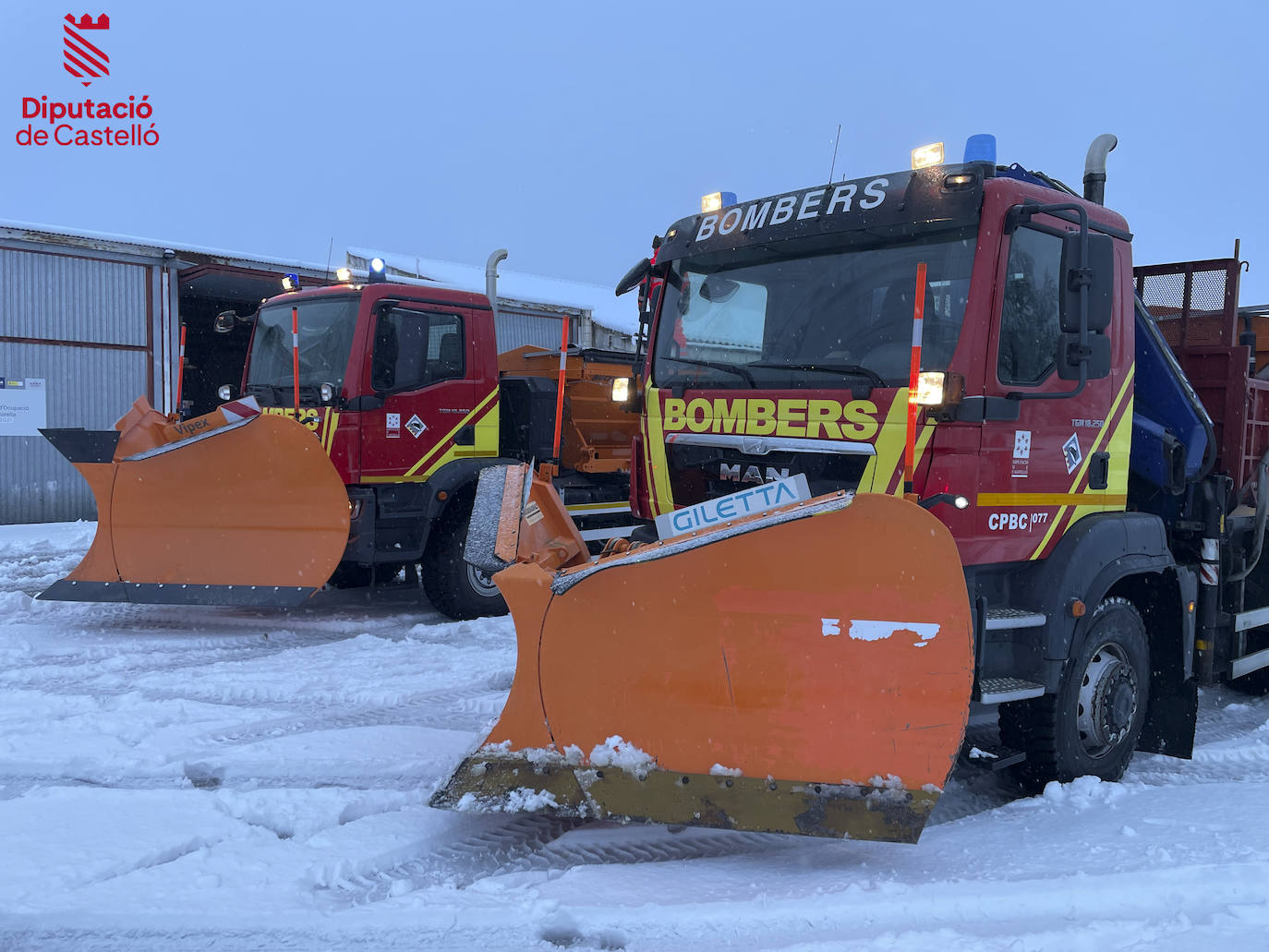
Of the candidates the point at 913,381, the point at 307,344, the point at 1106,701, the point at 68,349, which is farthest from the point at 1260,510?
the point at 68,349

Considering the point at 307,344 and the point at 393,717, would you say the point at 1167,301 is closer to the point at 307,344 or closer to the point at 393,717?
Answer: the point at 393,717

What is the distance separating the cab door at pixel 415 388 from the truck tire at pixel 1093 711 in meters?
4.63

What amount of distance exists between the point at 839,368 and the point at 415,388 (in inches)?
163

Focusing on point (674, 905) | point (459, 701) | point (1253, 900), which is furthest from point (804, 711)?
point (459, 701)

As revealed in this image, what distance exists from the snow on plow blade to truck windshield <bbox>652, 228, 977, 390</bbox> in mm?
949

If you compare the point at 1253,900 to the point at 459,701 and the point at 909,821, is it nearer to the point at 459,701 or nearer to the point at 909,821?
the point at 909,821

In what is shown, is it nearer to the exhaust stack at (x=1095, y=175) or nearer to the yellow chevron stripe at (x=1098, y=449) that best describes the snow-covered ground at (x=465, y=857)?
the yellow chevron stripe at (x=1098, y=449)

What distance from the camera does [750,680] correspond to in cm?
296

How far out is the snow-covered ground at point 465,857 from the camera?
262 centimetres

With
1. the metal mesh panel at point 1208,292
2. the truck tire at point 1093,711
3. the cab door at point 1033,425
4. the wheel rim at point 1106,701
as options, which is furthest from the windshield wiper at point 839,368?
the metal mesh panel at point 1208,292

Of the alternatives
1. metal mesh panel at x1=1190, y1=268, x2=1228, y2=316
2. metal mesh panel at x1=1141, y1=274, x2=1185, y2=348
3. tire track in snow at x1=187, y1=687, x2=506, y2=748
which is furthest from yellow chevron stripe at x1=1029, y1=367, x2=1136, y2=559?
tire track in snow at x1=187, y1=687, x2=506, y2=748

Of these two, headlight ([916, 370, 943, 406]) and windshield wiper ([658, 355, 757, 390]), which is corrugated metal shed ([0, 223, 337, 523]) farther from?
headlight ([916, 370, 943, 406])

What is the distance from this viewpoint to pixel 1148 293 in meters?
5.02

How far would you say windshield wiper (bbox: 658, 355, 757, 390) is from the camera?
4.02m
